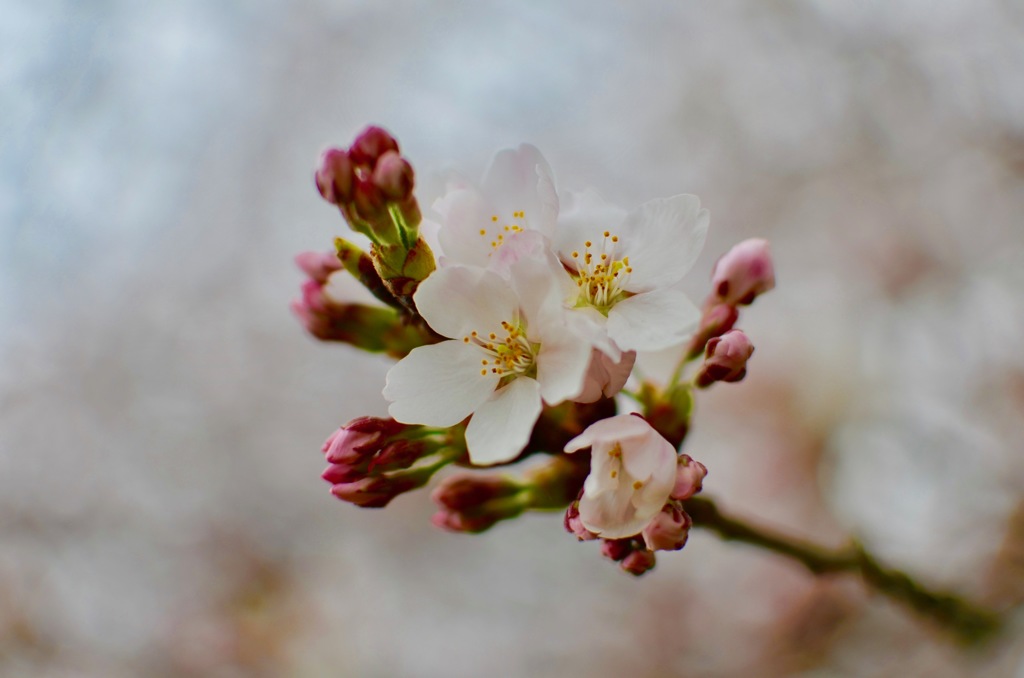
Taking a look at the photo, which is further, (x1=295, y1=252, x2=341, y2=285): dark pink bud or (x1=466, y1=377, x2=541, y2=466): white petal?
(x1=295, y1=252, x2=341, y2=285): dark pink bud

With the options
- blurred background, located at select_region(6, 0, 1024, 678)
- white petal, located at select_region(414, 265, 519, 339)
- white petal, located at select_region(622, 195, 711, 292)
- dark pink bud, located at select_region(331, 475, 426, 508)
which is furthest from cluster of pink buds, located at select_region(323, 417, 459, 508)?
blurred background, located at select_region(6, 0, 1024, 678)

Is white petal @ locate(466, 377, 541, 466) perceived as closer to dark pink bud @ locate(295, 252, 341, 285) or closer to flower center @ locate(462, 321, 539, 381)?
flower center @ locate(462, 321, 539, 381)

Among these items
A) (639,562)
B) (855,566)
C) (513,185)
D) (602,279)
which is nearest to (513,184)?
(513,185)

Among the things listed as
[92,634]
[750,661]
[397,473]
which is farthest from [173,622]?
[397,473]

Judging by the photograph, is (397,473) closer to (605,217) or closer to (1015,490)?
(605,217)

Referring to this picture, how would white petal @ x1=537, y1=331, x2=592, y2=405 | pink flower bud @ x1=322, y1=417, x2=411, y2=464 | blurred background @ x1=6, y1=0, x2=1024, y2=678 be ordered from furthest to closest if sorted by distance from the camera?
blurred background @ x1=6, y1=0, x2=1024, y2=678 < pink flower bud @ x1=322, y1=417, x2=411, y2=464 < white petal @ x1=537, y1=331, x2=592, y2=405

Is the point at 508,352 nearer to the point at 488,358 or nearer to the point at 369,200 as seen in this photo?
the point at 488,358
